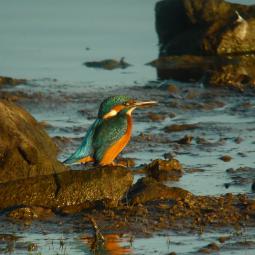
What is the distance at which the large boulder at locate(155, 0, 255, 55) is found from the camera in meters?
19.6

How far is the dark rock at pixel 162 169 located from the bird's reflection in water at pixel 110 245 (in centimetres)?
248

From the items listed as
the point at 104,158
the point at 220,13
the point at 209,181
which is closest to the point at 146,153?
the point at 209,181

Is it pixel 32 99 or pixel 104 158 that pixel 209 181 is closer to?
pixel 104 158

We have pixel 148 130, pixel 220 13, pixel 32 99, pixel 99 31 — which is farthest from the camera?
pixel 99 31

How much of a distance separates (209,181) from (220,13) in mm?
9745

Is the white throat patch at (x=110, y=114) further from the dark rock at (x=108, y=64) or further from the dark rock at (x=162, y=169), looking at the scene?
the dark rock at (x=108, y=64)

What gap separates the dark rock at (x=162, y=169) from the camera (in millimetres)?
11211

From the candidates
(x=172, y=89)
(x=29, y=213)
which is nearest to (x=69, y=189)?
(x=29, y=213)

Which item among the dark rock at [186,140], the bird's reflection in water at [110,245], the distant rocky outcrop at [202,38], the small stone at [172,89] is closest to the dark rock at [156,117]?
the dark rock at [186,140]

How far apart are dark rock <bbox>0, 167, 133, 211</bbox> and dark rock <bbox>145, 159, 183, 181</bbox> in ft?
4.99

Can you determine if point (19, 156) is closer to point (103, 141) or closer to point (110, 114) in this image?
point (103, 141)

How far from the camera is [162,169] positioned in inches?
443

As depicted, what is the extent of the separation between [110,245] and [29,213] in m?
0.98

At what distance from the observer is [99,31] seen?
2264 centimetres
